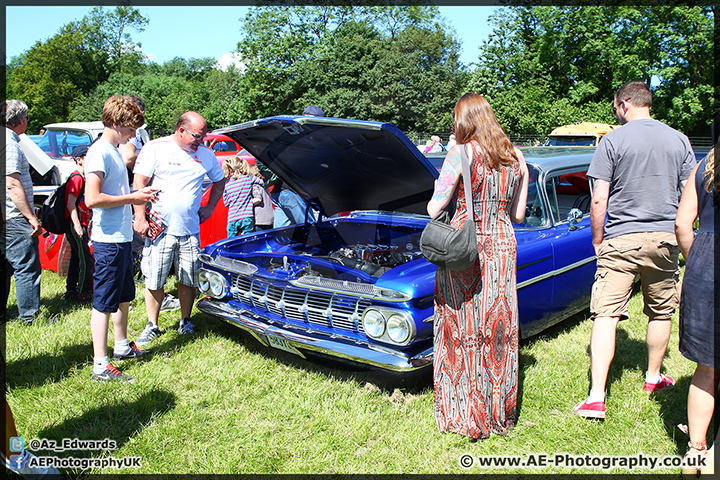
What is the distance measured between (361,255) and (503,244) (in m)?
1.58

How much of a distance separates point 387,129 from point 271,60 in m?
41.4

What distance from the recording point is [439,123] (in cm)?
3847

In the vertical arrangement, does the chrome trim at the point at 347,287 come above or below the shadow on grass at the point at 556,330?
above

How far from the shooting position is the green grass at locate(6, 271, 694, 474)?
2736 millimetres

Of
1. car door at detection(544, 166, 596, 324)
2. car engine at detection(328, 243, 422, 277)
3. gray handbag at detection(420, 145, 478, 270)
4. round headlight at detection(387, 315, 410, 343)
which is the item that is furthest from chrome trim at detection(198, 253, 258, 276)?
car door at detection(544, 166, 596, 324)

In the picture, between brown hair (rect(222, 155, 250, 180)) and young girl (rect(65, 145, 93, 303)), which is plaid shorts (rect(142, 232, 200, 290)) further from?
brown hair (rect(222, 155, 250, 180))

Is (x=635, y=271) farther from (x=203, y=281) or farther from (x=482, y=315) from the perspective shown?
(x=203, y=281)

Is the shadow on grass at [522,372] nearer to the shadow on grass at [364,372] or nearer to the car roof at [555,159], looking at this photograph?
the shadow on grass at [364,372]

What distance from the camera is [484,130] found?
265 centimetres

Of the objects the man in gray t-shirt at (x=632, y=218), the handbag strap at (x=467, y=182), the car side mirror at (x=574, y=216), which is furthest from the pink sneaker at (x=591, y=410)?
the car side mirror at (x=574, y=216)

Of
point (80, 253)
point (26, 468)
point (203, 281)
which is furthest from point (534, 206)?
point (80, 253)

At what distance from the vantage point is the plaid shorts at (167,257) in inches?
162

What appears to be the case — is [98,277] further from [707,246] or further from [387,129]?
[707,246]

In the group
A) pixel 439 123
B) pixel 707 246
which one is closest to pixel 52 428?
pixel 707 246
